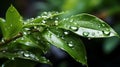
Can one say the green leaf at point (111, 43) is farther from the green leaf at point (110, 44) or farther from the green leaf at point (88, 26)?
the green leaf at point (88, 26)

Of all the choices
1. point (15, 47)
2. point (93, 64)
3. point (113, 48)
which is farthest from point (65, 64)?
point (15, 47)

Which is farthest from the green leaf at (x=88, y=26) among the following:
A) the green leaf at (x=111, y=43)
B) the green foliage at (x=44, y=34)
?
the green leaf at (x=111, y=43)

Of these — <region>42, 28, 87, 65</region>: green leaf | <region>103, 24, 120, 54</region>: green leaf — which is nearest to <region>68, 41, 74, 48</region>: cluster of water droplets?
<region>42, 28, 87, 65</region>: green leaf

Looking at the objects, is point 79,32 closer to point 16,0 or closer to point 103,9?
point 103,9

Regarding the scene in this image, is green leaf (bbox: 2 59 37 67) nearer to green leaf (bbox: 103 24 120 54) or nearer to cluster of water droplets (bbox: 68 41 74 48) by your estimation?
cluster of water droplets (bbox: 68 41 74 48)

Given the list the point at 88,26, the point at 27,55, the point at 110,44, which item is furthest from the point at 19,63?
the point at 110,44
